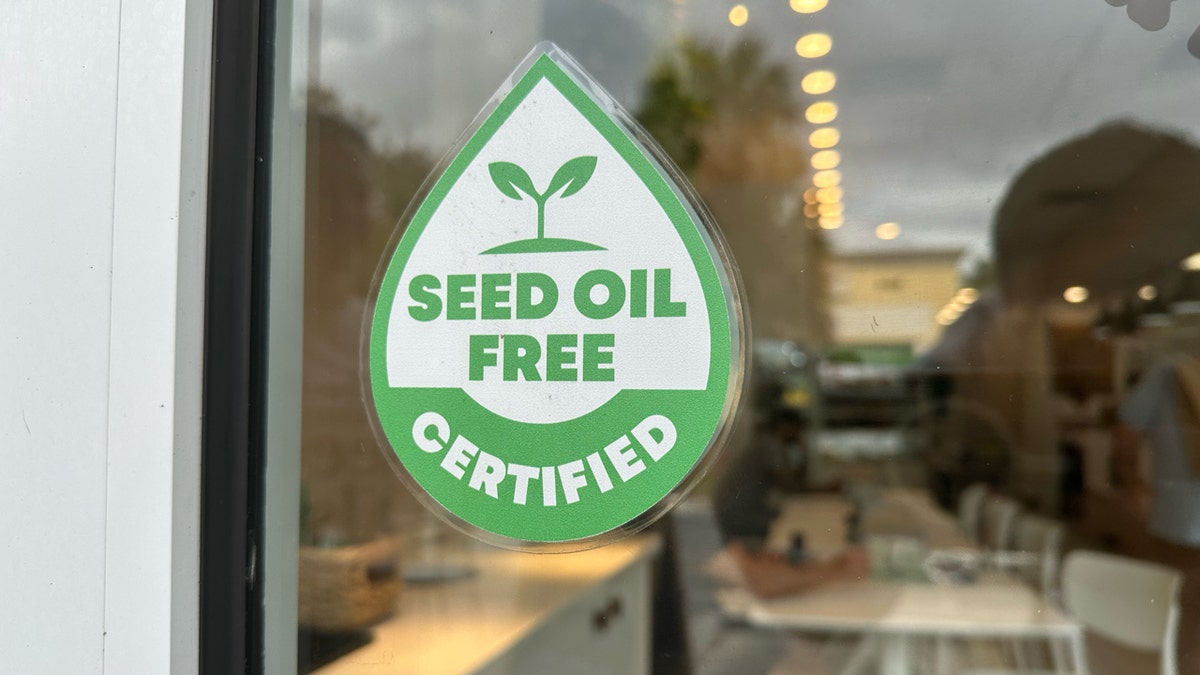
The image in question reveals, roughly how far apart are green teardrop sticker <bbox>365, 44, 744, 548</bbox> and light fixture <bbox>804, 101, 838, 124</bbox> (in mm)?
235

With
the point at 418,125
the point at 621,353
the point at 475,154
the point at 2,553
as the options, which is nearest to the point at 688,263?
the point at 621,353

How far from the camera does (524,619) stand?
2.89 ft

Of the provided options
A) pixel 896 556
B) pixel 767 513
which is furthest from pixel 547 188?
pixel 896 556

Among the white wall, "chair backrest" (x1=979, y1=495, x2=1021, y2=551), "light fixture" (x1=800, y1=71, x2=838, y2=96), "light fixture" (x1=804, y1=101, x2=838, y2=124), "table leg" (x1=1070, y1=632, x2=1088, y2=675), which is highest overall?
"light fixture" (x1=800, y1=71, x2=838, y2=96)

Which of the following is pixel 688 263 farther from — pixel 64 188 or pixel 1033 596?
pixel 1033 596

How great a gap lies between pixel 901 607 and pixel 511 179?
2.59ft

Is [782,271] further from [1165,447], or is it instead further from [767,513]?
[1165,447]

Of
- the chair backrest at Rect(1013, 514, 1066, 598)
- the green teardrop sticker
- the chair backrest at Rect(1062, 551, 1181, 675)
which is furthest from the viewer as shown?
the chair backrest at Rect(1062, 551, 1181, 675)

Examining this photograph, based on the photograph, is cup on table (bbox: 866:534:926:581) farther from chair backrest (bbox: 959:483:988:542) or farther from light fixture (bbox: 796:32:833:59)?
light fixture (bbox: 796:32:833:59)

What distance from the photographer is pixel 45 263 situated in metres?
0.82

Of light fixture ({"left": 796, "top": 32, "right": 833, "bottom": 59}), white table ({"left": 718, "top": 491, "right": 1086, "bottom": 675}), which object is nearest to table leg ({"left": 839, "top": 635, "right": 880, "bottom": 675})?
white table ({"left": 718, "top": 491, "right": 1086, "bottom": 675})

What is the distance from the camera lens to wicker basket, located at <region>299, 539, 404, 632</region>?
0.85 meters

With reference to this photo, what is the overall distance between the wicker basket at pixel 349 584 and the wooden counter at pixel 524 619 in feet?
0.07

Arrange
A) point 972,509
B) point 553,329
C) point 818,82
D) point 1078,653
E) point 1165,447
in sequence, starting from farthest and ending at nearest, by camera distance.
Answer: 1. point 1165,447
2. point 1078,653
3. point 972,509
4. point 818,82
5. point 553,329
